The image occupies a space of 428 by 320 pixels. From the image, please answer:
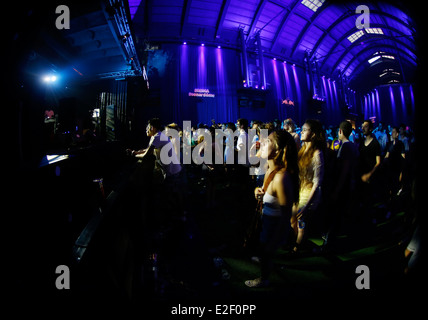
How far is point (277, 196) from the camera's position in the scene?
6.41ft

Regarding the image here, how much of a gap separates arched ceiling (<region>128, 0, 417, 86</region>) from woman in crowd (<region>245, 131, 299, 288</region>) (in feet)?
45.0

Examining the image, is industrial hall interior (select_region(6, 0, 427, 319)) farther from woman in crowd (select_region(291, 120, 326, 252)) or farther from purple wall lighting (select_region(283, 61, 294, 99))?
purple wall lighting (select_region(283, 61, 294, 99))

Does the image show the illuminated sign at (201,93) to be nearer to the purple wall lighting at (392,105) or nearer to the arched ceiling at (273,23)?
the arched ceiling at (273,23)

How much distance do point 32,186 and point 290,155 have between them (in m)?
2.84

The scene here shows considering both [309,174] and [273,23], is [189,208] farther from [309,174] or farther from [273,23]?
[273,23]

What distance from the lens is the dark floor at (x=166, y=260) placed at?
1.36 m

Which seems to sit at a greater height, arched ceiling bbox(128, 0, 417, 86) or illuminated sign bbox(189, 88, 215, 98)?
arched ceiling bbox(128, 0, 417, 86)

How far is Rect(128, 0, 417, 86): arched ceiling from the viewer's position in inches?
477

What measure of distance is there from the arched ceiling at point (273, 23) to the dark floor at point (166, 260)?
12453 mm

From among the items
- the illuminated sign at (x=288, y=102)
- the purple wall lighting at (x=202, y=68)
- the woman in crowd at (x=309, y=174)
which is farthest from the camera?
the illuminated sign at (x=288, y=102)

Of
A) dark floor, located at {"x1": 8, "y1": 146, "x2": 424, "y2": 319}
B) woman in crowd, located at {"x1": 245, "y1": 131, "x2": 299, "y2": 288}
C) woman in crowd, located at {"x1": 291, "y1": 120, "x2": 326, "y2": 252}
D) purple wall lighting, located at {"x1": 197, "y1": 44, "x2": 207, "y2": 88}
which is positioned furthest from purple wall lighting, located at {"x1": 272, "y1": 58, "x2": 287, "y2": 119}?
woman in crowd, located at {"x1": 245, "y1": 131, "x2": 299, "y2": 288}
